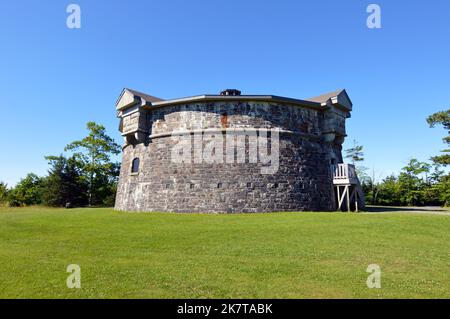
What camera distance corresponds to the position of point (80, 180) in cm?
3653

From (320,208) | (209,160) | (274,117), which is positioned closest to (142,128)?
(209,160)

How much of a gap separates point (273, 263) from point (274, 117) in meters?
13.8

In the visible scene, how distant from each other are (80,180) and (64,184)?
78.8 inches

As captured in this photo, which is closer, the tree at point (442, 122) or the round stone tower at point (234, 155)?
the round stone tower at point (234, 155)

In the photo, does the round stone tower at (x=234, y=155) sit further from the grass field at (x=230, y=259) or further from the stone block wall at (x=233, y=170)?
the grass field at (x=230, y=259)

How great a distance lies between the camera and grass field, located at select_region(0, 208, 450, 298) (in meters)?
5.19

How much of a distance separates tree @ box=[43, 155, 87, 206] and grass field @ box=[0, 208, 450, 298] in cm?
2431

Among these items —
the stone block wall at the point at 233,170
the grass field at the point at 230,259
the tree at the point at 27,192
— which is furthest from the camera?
the tree at the point at 27,192

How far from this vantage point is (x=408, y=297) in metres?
4.86

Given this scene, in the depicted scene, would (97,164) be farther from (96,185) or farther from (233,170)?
(233,170)

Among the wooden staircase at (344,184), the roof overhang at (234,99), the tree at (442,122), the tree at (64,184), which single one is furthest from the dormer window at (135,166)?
the tree at (442,122)

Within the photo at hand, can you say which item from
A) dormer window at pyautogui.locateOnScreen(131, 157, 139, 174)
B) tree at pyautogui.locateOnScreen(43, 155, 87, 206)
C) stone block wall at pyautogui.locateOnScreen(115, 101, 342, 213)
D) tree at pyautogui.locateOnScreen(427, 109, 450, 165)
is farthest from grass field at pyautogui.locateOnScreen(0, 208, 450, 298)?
tree at pyautogui.locateOnScreen(43, 155, 87, 206)

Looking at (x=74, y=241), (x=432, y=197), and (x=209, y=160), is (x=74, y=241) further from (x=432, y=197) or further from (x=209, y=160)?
(x=432, y=197)

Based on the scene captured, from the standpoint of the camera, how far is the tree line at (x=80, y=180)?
34.9 metres
